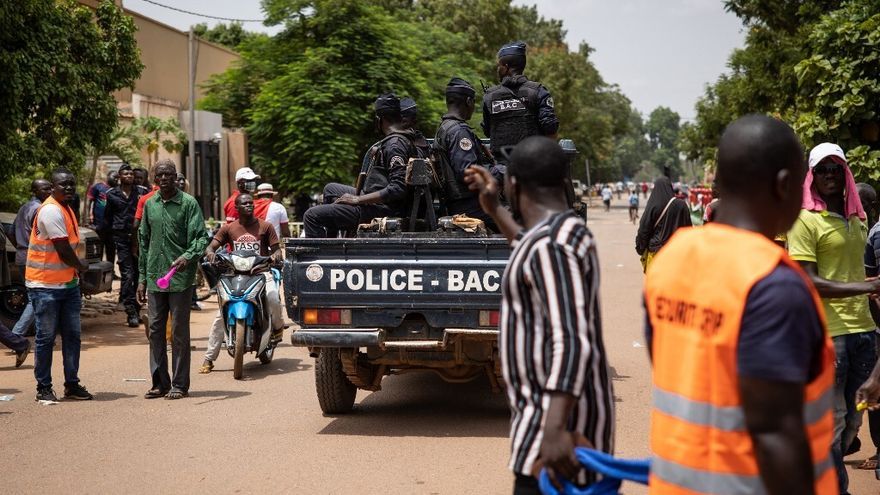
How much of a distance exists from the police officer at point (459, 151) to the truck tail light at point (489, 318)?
101 centimetres

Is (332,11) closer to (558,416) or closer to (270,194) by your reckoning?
(270,194)

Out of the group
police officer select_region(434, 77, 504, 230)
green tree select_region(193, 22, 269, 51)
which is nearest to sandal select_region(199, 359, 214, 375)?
police officer select_region(434, 77, 504, 230)

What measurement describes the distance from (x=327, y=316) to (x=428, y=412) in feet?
4.49

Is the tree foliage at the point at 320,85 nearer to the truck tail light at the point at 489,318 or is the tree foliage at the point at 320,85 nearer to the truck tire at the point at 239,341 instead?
the truck tire at the point at 239,341

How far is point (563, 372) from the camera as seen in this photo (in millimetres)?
3162

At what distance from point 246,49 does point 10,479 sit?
2327 centimetres

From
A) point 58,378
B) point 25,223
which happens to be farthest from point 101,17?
point 58,378

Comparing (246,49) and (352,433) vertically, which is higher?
(246,49)

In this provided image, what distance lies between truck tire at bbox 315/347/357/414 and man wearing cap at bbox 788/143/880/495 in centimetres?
383

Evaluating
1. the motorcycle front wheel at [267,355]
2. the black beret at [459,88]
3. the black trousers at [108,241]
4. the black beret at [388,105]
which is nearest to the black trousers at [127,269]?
the black trousers at [108,241]

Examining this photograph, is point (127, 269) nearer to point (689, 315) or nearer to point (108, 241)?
point (108, 241)

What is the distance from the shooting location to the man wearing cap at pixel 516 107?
8.32 meters

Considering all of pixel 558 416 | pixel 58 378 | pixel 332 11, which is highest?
pixel 332 11

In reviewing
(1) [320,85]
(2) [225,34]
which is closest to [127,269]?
(1) [320,85]
